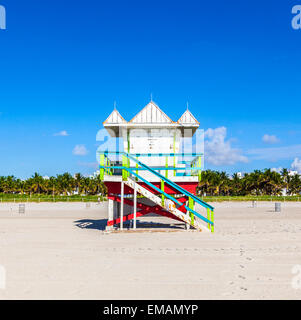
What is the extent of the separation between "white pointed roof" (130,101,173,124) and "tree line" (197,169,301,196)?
82.1 meters

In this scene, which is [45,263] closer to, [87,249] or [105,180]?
[87,249]

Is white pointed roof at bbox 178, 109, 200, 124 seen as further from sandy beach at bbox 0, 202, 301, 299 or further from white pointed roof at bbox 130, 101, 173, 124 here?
sandy beach at bbox 0, 202, 301, 299

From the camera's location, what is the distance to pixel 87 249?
37.7 ft

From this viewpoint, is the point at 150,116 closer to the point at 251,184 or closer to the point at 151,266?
the point at 151,266

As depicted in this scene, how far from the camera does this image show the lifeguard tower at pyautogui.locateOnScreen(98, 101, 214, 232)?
1602 cm

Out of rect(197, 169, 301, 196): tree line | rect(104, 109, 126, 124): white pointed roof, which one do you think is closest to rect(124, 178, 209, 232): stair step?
rect(104, 109, 126, 124): white pointed roof

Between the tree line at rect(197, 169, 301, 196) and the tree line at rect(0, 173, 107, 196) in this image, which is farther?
the tree line at rect(0, 173, 107, 196)

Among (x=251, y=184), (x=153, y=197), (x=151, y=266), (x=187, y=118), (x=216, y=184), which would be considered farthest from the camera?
(x=251, y=184)

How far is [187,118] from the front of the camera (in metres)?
17.0

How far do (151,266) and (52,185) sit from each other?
99348 mm

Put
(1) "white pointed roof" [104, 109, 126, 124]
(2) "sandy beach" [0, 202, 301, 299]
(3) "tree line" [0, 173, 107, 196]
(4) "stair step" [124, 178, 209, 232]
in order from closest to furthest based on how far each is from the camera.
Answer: (2) "sandy beach" [0, 202, 301, 299], (4) "stair step" [124, 178, 209, 232], (1) "white pointed roof" [104, 109, 126, 124], (3) "tree line" [0, 173, 107, 196]

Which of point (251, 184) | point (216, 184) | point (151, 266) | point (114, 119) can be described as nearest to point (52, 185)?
point (216, 184)

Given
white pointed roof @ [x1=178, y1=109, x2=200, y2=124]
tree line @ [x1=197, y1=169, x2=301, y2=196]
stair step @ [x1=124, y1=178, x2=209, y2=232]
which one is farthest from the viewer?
tree line @ [x1=197, y1=169, x2=301, y2=196]

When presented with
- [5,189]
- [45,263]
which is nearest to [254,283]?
[45,263]
